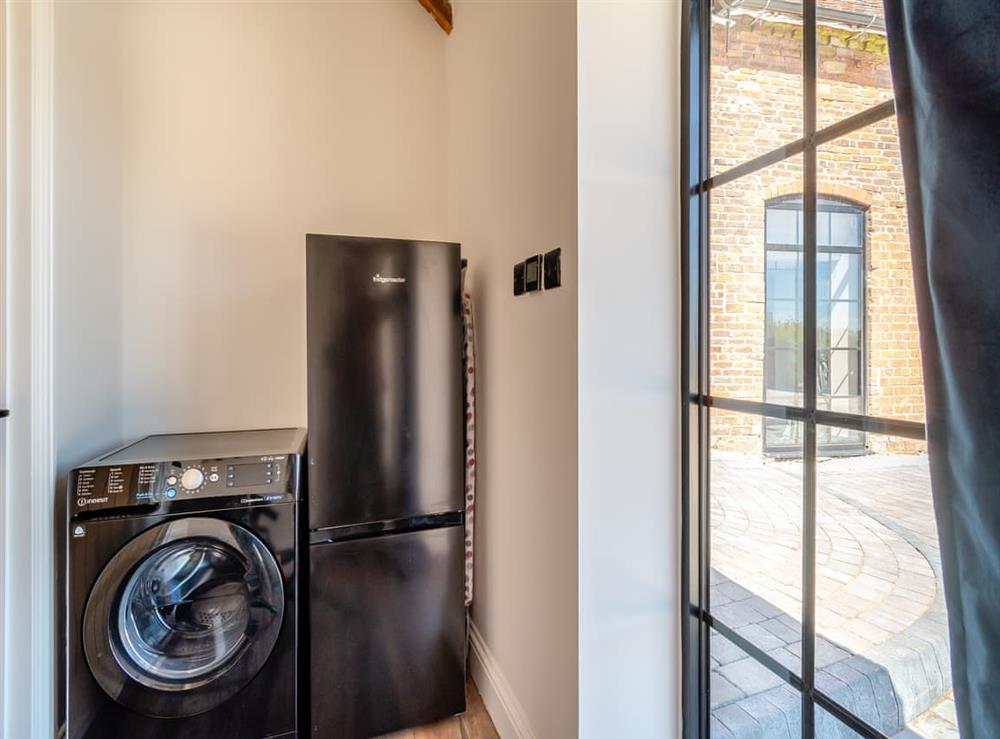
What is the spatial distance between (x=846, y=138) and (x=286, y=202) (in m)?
2.12

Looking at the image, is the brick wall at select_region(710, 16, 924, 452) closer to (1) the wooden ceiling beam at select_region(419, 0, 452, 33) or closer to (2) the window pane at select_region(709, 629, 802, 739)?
(2) the window pane at select_region(709, 629, 802, 739)

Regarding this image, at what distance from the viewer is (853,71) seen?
774mm

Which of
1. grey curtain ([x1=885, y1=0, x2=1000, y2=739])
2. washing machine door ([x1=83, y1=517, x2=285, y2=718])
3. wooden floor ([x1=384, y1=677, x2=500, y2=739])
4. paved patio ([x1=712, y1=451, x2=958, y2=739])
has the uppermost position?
grey curtain ([x1=885, y1=0, x2=1000, y2=739])

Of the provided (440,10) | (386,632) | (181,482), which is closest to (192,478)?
(181,482)

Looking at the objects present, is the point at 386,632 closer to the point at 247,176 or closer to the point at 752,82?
the point at 752,82

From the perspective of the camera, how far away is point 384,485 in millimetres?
1553

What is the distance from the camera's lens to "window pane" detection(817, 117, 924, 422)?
0.71 m

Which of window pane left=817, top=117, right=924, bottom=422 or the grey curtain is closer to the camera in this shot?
the grey curtain

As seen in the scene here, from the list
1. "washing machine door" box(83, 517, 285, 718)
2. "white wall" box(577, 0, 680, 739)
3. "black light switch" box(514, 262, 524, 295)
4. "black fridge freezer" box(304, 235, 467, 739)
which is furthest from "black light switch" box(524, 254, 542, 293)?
"washing machine door" box(83, 517, 285, 718)

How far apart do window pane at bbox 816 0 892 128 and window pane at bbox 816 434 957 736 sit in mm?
568

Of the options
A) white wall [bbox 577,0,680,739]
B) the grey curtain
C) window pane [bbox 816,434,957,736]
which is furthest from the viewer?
white wall [bbox 577,0,680,739]

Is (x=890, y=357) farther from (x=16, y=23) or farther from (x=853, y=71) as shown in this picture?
(x=16, y=23)

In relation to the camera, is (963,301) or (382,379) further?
(382,379)

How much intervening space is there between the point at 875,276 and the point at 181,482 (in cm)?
177
